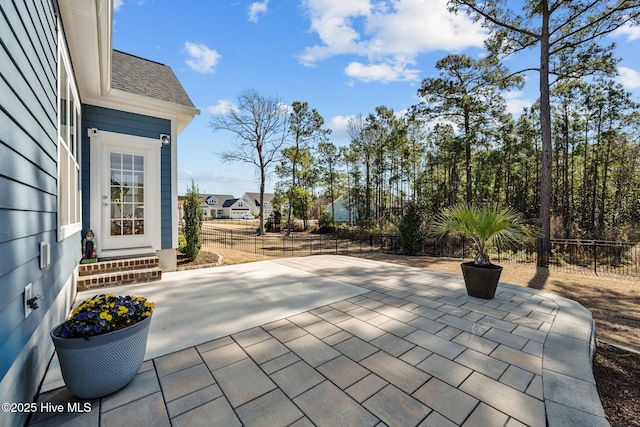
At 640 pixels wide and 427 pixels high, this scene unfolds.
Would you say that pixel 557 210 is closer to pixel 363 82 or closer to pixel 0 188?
pixel 363 82

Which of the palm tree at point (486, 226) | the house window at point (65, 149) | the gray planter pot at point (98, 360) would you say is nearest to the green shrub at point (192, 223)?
the house window at point (65, 149)

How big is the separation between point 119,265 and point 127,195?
1242 mm

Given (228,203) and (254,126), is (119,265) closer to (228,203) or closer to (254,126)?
(254,126)

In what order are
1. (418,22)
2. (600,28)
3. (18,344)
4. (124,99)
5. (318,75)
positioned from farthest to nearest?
(318,75)
(600,28)
(418,22)
(124,99)
(18,344)

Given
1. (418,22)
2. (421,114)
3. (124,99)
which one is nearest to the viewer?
(124,99)

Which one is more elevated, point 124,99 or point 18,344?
point 124,99

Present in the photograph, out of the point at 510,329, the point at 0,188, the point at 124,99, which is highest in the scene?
the point at 124,99

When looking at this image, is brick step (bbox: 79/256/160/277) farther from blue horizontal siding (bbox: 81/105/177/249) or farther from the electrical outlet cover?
the electrical outlet cover

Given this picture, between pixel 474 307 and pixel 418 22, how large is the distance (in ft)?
22.0

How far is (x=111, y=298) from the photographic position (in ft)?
6.09

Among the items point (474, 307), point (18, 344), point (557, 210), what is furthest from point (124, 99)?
point (557, 210)

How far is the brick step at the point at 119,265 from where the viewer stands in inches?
156

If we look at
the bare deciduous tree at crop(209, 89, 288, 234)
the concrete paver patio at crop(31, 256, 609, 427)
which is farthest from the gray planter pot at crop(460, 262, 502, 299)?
the bare deciduous tree at crop(209, 89, 288, 234)

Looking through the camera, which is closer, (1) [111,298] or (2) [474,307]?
(1) [111,298]
